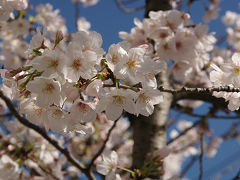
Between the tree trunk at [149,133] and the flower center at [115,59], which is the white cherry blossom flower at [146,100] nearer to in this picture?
the flower center at [115,59]

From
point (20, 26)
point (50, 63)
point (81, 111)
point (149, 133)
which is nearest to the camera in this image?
point (50, 63)

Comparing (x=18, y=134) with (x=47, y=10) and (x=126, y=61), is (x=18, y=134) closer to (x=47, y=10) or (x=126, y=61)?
(x=126, y=61)

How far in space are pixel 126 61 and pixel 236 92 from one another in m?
0.58

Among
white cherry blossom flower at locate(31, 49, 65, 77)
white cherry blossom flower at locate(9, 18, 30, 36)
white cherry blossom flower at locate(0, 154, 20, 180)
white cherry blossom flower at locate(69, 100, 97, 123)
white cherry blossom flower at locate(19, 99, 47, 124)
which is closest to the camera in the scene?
white cherry blossom flower at locate(31, 49, 65, 77)

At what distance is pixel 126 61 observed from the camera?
1.11m

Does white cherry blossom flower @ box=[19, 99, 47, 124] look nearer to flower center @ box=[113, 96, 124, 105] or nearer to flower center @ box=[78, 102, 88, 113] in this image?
flower center @ box=[78, 102, 88, 113]

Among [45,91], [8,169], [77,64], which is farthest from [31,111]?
[8,169]

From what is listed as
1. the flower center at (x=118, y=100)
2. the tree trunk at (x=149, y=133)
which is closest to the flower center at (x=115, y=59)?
the flower center at (x=118, y=100)

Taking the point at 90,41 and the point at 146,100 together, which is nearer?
the point at 90,41

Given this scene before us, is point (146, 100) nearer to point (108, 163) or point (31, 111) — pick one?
point (31, 111)

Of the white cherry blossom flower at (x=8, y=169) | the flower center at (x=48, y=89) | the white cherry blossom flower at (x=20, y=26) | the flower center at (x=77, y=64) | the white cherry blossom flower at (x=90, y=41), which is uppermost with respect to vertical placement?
the white cherry blossom flower at (x=20, y=26)

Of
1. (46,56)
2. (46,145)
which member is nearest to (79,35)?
(46,56)

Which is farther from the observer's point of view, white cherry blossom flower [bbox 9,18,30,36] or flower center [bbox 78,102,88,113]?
white cherry blossom flower [bbox 9,18,30,36]

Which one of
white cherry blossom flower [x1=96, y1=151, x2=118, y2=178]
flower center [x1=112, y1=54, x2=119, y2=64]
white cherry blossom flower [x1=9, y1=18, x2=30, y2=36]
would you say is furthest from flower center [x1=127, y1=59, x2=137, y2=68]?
white cherry blossom flower [x1=9, y1=18, x2=30, y2=36]
